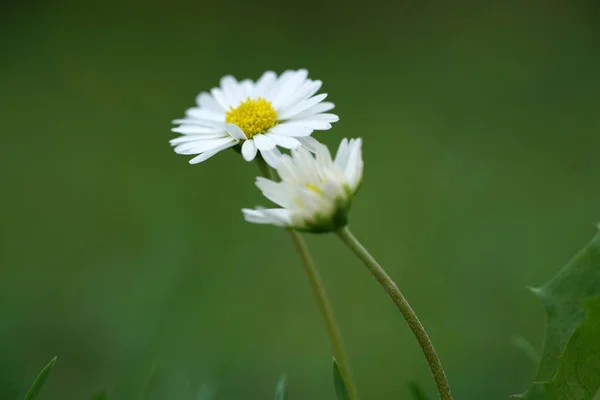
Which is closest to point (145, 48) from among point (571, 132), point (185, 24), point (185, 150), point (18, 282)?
point (185, 24)

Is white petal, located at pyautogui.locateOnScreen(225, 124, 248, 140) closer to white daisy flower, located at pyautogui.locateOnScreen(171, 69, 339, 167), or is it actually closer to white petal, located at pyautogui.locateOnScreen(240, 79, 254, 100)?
white daisy flower, located at pyautogui.locateOnScreen(171, 69, 339, 167)

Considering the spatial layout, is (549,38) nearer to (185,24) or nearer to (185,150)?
(185,24)

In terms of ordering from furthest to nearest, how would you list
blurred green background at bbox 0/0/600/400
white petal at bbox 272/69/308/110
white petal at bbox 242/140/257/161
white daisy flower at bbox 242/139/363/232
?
blurred green background at bbox 0/0/600/400 → white petal at bbox 272/69/308/110 → white petal at bbox 242/140/257/161 → white daisy flower at bbox 242/139/363/232

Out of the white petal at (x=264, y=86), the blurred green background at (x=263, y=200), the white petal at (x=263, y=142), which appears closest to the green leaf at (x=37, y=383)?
the blurred green background at (x=263, y=200)

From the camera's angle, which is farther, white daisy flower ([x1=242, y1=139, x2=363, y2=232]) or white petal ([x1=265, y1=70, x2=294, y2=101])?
white petal ([x1=265, y1=70, x2=294, y2=101])

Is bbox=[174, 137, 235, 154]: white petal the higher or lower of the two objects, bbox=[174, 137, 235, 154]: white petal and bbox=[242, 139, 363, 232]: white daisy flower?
the higher

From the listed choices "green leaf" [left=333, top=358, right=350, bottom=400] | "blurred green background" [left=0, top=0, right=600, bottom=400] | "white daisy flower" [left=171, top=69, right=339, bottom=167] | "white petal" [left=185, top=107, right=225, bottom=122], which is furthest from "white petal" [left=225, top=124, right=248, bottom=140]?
"blurred green background" [left=0, top=0, right=600, bottom=400]

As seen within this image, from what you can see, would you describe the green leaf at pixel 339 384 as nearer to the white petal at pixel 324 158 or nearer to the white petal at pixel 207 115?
the white petal at pixel 324 158
